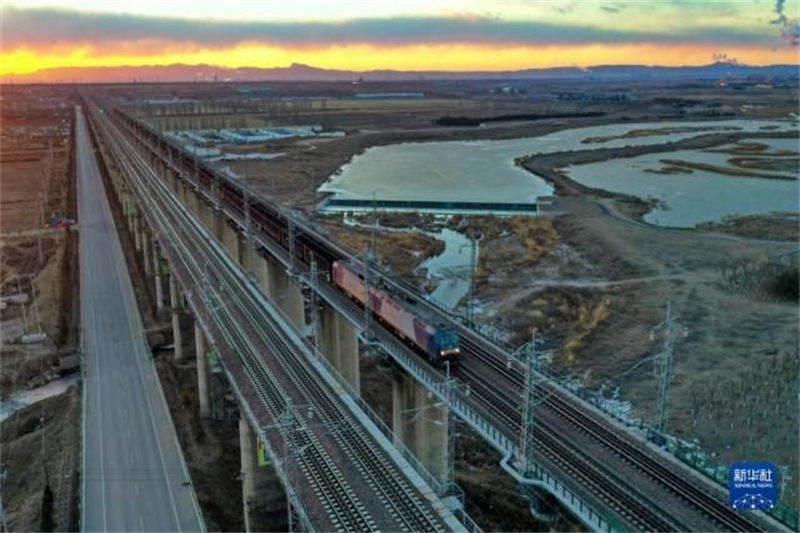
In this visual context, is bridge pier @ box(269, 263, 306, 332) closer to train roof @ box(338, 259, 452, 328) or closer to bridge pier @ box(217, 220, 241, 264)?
train roof @ box(338, 259, 452, 328)

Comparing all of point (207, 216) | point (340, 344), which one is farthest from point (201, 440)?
point (207, 216)

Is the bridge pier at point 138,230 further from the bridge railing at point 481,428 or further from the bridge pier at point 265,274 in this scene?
the bridge railing at point 481,428

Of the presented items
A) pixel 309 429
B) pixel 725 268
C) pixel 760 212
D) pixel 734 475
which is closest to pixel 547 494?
pixel 734 475

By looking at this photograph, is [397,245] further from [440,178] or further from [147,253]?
[440,178]

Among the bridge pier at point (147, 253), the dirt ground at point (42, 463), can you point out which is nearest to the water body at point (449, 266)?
the bridge pier at point (147, 253)

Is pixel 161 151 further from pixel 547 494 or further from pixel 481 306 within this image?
pixel 547 494
